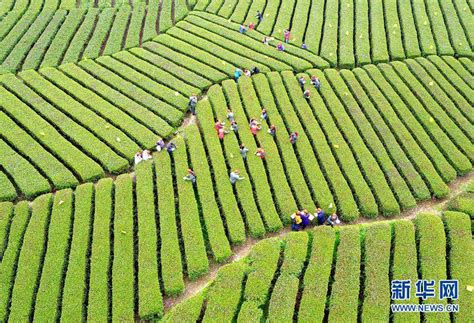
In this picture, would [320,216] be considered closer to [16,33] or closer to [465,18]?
[465,18]

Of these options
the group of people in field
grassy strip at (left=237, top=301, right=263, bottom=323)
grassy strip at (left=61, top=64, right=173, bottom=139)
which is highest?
grassy strip at (left=61, top=64, right=173, bottom=139)

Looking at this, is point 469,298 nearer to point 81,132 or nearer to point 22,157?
point 81,132

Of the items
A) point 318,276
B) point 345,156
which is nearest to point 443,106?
point 345,156

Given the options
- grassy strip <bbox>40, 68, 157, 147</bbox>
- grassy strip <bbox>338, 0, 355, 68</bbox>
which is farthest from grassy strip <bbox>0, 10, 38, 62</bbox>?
grassy strip <bbox>338, 0, 355, 68</bbox>

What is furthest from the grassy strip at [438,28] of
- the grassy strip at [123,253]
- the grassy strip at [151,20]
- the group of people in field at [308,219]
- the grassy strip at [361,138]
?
the grassy strip at [123,253]

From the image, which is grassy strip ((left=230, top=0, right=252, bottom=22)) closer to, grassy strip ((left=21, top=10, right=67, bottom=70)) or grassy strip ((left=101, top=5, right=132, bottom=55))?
grassy strip ((left=101, top=5, right=132, bottom=55))

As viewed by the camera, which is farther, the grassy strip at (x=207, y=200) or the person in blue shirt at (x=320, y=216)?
the person in blue shirt at (x=320, y=216)

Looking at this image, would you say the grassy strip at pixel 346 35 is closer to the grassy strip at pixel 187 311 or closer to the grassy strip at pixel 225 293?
the grassy strip at pixel 225 293
